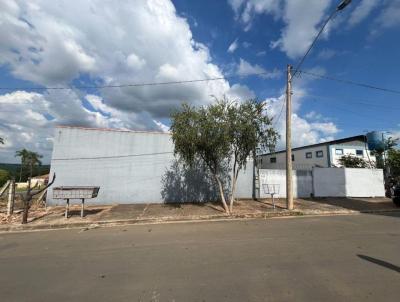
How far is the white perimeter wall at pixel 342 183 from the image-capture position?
1980 centimetres

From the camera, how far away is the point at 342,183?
65.5 feet

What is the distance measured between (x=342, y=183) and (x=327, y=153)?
16700mm

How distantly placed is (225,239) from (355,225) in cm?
508

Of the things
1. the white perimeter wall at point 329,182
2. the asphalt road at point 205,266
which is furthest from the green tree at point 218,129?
the white perimeter wall at point 329,182

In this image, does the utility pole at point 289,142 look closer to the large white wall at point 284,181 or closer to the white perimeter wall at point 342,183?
the large white wall at point 284,181

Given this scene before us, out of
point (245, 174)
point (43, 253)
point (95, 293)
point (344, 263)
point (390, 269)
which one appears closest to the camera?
point (95, 293)

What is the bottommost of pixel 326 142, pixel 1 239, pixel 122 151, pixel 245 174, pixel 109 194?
pixel 1 239

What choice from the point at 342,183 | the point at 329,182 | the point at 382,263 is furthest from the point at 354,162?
the point at 382,263

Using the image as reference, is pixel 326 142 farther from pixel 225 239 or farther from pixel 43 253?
pixel 43 253

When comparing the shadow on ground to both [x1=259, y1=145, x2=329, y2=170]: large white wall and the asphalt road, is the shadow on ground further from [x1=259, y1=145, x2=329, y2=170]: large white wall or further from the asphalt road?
[x1=259, y1=145, x2=329, y2=170]: large white wall

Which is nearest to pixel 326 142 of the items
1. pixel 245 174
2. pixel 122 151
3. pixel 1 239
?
pixel 245 174

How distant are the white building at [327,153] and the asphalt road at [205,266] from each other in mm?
27380

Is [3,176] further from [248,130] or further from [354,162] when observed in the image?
[354,162]

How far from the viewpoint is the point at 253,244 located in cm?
683
